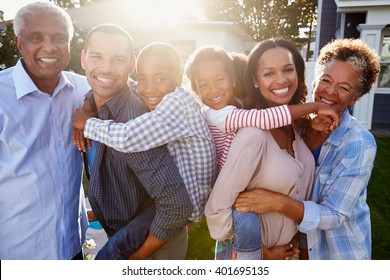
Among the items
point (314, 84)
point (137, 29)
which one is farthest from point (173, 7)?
point (314, 84)

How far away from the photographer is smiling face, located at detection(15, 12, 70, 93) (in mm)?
1927

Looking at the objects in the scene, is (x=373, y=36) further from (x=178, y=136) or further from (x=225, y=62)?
(x=178, y=136)

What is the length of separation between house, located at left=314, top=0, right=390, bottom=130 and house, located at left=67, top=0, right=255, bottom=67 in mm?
4794

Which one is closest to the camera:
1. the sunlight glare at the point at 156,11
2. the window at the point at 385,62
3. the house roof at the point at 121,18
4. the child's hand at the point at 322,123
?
the child's hand at the point at 322,123

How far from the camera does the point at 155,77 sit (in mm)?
1920

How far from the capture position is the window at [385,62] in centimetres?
953

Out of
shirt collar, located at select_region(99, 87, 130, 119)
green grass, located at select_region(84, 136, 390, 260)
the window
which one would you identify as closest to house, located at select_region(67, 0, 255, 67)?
the window

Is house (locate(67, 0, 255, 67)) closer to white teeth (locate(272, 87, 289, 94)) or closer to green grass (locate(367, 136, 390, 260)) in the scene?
green grass (locate(367, 136, 390, 260))

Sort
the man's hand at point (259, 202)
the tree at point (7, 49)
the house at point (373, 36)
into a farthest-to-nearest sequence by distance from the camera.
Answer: the house at point (373, 36), the tree at point (7, 49), the man's hand at point (259, 202)

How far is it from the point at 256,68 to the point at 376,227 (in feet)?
10.3

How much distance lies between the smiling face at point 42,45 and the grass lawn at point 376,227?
136 cm

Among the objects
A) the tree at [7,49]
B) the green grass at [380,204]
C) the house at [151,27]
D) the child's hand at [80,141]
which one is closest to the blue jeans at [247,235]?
the child's hand at [80,141]

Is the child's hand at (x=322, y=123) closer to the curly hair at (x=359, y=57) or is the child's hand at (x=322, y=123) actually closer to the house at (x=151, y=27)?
the curly hair at (x=359, y=57)

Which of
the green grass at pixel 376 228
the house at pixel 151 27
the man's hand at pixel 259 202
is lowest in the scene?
the green grass at pixel 376 228
